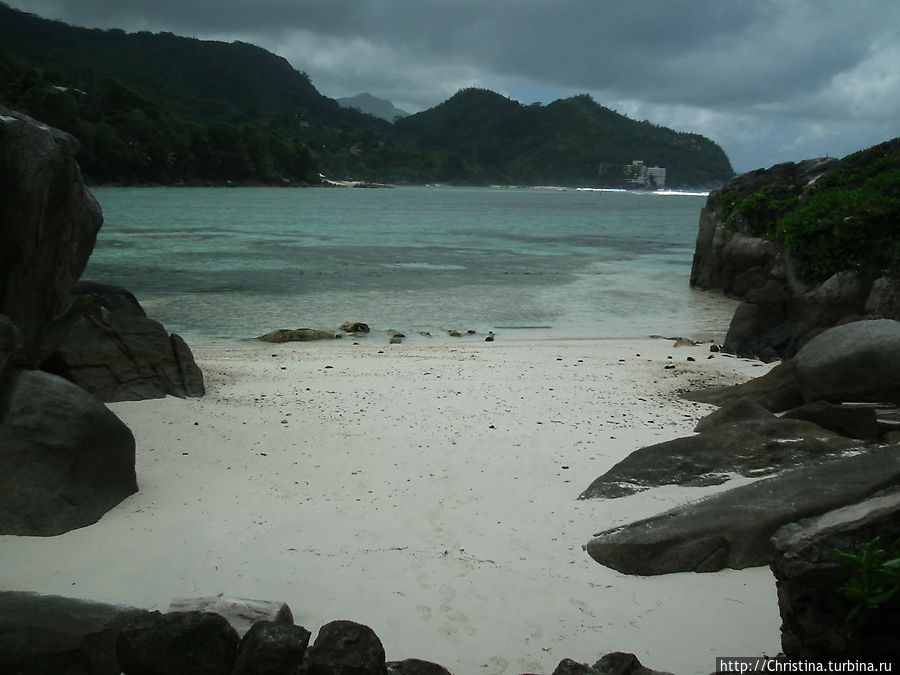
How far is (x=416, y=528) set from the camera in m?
5.54

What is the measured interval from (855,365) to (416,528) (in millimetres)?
5029

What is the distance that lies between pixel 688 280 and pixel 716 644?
955 inches

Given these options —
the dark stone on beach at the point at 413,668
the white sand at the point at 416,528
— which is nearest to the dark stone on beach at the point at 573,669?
the dark stone on beach at the point at 413,668

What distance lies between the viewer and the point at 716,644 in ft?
13.5

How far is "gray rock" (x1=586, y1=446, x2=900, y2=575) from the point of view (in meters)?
4.80

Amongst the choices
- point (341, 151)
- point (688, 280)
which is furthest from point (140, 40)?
point (688, 280)

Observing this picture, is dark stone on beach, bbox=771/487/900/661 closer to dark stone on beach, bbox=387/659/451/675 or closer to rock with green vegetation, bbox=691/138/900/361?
dark stone on beach, bbox=387/659/451/675

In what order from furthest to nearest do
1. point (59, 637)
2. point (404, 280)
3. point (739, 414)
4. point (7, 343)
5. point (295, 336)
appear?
point (404, 280) < point (295, 336) < point (739, 414) < point (7, 343) < point (59, 637)

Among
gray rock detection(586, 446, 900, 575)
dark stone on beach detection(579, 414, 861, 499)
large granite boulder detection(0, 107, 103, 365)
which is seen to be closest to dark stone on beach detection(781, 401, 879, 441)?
dark stone on beach detection(579, 414, 861, 499)

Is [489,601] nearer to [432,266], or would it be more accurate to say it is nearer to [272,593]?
[272,593]

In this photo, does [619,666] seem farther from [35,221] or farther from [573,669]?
[35,221]

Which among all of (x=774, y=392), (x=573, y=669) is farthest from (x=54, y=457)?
(x=774, y=392)

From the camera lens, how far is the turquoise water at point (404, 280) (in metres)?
18.2

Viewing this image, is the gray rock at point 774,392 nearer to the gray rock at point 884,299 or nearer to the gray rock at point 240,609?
the gray rock at point 884,299
